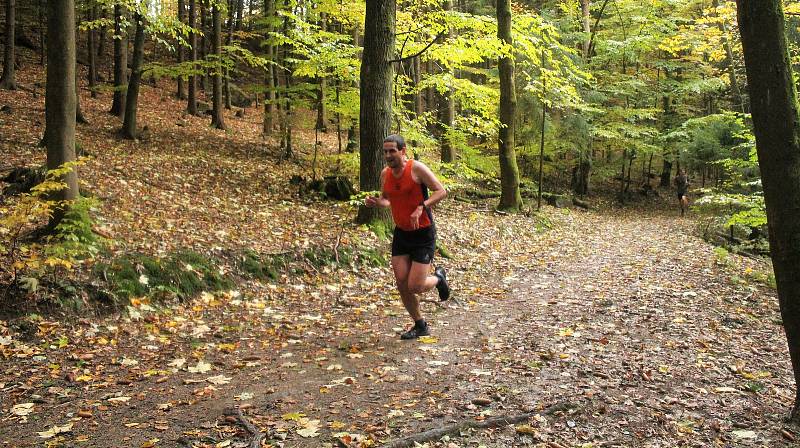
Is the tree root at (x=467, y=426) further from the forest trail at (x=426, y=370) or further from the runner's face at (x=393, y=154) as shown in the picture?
the runner's face at (x=393, y=154)

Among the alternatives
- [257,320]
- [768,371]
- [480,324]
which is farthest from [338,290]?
[768,371]

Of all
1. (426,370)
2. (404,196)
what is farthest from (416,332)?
(404,196)

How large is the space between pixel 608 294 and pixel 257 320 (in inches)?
200

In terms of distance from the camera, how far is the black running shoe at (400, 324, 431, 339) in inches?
214

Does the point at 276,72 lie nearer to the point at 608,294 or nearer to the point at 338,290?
the point at 338,290

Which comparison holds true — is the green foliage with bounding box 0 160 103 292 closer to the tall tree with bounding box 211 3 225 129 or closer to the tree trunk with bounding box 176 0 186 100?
the tall tree with bounding box 211 3 225 129

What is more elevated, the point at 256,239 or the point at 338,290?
the point at 256,239

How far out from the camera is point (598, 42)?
74.5 ft

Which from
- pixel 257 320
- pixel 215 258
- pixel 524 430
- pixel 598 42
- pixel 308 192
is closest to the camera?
pixel 524 430

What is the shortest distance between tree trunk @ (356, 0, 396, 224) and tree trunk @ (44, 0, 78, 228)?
4.38m

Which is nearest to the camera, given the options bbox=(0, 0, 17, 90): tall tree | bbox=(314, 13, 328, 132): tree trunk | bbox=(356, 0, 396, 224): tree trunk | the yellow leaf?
the yellow leaf

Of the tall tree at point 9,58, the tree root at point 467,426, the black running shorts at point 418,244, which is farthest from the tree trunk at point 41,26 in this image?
the tree root at point 467,426

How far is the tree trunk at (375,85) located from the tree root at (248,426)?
19.0 feet

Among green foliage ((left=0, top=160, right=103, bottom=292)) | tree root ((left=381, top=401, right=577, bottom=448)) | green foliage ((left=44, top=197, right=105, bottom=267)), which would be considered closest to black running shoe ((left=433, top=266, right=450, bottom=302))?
tree root ((left=381, top=401, right=577, bottom=448))
